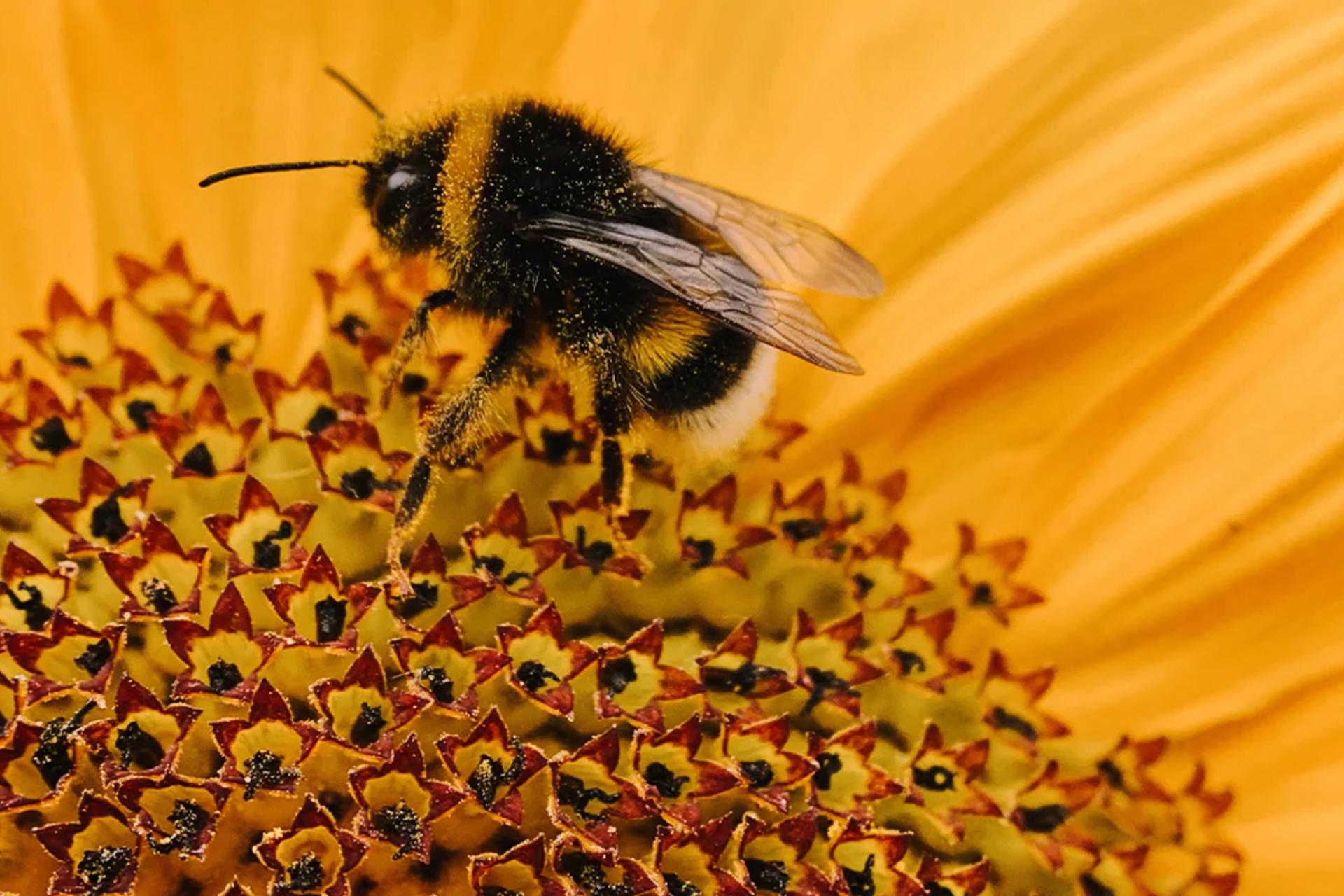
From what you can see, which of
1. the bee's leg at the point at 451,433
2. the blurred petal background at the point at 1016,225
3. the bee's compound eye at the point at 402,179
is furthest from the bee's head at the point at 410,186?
the blurred petal background at the point at 1016,225

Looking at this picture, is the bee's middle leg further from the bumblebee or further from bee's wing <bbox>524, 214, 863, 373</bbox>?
bee's wing <bbox>524, 214, 863, 373</bbox>

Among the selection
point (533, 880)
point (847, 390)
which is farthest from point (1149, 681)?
point (533, 880)

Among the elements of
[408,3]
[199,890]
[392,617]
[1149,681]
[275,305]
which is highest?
[408,3]

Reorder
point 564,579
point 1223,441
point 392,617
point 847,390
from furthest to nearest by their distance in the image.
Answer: point 847,390 → point 1223,441 → point 564,579 → point 392,617

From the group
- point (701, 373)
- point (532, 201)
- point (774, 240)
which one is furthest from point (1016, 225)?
point (532, 201)

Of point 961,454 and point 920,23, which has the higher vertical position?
point 920,23

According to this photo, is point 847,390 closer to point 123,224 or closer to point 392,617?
point 392,617

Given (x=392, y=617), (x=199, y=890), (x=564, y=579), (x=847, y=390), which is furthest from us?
(x=847, y=390)
